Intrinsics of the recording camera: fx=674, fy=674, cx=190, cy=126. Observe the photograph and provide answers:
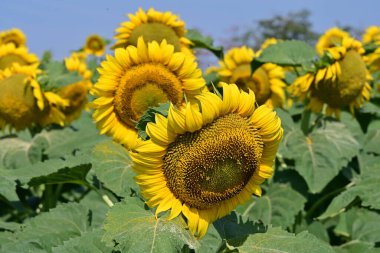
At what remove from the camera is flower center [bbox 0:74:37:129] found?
336 centimetres

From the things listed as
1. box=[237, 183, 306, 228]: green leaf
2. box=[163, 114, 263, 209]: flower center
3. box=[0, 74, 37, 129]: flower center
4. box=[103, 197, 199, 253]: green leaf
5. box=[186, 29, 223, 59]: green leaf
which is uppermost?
box=[163, 114, 263, 209]: flower center

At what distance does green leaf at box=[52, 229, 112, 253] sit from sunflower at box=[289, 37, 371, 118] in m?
1.60

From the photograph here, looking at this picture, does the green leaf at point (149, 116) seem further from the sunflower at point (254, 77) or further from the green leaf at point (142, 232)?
the sunflower at point (254, 77)

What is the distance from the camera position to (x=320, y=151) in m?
3.30

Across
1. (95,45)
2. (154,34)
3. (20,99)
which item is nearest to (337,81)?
(154,34)

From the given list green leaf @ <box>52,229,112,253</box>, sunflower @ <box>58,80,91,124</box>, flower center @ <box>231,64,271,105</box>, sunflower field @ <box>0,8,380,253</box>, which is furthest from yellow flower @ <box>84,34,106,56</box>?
green leaf @ <box>52,229,112,253</box>

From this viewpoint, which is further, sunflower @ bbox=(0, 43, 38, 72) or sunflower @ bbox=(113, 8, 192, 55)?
sunflower @ bbox=(0, 43, 38, 72)

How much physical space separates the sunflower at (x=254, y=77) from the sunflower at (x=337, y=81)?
39 centimetres

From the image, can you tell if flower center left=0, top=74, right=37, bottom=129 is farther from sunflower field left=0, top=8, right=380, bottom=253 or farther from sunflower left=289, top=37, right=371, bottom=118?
sunflower left=289, top=37, right=371, bottom=118

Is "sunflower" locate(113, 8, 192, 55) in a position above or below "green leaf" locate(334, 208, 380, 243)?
above

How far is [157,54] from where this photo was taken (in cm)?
242

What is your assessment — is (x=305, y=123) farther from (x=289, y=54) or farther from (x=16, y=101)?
(x=16, y=101)

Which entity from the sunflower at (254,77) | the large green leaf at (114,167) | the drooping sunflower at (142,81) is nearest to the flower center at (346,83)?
the sunflower at (254,77)

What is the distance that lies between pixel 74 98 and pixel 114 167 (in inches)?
76.5
